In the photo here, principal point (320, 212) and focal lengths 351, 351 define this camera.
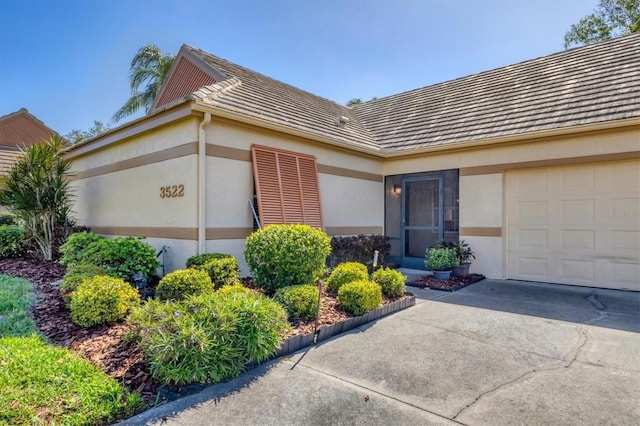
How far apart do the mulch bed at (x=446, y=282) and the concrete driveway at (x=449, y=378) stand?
6.45 feet

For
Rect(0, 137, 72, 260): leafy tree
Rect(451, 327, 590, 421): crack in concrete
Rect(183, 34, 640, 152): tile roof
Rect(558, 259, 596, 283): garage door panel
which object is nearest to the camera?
Rect(451, 327, 590, 421): crack in concrete

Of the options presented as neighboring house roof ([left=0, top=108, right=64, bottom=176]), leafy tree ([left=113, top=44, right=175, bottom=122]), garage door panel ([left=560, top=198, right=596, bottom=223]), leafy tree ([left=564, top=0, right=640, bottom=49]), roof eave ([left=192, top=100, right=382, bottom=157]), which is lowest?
garage door panel ([left=560, top=198, right=596, bottom=223])

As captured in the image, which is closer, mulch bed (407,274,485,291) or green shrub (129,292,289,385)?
green shrub (129,292,289,385)

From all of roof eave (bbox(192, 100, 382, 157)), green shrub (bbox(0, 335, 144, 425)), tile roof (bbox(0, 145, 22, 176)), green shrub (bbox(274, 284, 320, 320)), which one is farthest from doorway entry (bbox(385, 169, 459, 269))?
tile roof (bbox(0, 145, 22, 176))

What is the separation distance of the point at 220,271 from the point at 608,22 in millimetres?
26600

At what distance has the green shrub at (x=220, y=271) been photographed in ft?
18.0

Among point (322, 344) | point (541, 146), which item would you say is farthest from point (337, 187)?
point (322, 344)

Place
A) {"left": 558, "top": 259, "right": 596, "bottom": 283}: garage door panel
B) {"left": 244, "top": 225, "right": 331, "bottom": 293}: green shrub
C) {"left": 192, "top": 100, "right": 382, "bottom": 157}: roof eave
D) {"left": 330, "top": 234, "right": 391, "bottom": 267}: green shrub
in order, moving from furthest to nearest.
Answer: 1. {"left": 330, "top": 234, "right": 391, "bottom": 267}: green shrub
2. {"left": 558, "top": 259, "right": 596, "bottom": 283}: garage door panel
3. {"left": 192, "top": 100, "right": 382, "bottom": 157}: roof eave
4. {"left": 244, "top": 225, "right": 331, "bottom": 293}: green shrub

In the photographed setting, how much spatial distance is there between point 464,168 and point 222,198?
5.84 m

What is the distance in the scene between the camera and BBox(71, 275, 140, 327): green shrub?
4.13m

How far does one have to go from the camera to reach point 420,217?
961 cm

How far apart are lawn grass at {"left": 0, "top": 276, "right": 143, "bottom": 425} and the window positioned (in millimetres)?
3938

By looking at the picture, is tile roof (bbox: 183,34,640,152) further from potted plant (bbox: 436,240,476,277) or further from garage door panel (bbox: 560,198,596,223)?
potted plant (bbox: 436,240,476,277)

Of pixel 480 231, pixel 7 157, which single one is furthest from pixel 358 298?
pixel 7 157
